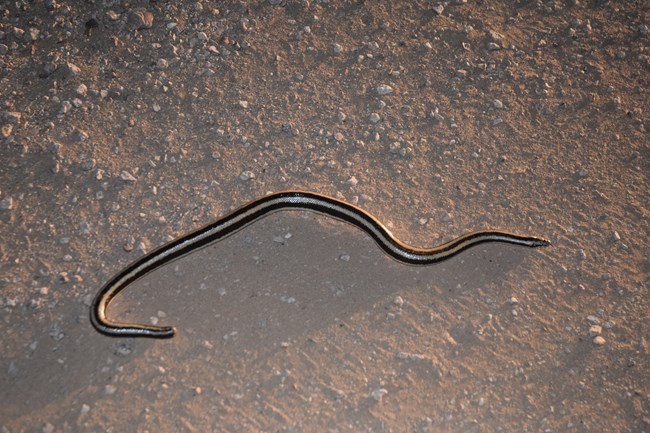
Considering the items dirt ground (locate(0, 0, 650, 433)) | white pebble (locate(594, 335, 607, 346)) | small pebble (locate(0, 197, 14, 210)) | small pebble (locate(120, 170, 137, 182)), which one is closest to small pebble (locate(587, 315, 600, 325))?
dirt ground (locate(0, 0, 650, 433))

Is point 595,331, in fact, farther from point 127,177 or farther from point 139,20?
point 139,20

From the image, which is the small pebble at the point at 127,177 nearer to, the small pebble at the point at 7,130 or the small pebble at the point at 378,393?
the small pebble at the point at 7,130

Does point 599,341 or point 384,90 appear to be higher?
point 384,90

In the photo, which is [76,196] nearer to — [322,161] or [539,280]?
[322,161]

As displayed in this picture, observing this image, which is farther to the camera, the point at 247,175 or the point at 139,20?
the point at 139,20

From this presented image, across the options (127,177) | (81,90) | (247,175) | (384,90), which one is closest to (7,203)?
(127,177)

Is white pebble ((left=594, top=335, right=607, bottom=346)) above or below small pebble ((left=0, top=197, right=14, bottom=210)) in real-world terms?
below

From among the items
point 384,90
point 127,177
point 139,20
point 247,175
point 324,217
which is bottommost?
point 324,217

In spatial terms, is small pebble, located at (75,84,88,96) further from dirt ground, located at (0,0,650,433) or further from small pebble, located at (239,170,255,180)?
small pebble, located at (239,170,255,180)
